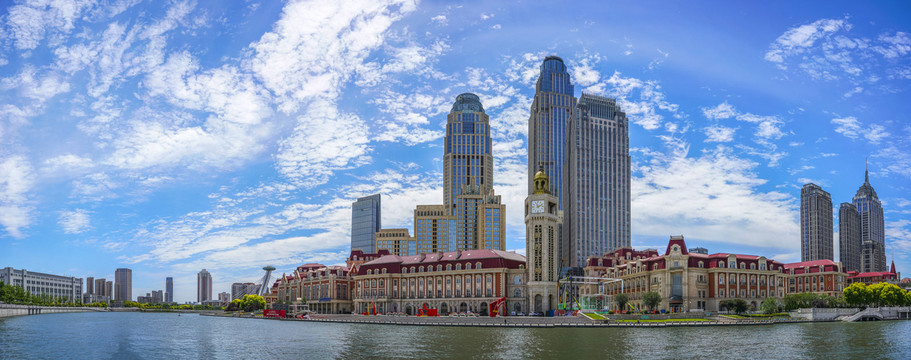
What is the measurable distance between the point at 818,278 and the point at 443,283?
89148 millimetres

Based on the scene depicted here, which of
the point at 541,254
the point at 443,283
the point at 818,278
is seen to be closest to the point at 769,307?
the point at 541,254

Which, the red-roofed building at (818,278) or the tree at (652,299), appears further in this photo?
the red-roofed building at (818,278)

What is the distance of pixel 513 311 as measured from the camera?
158 meters

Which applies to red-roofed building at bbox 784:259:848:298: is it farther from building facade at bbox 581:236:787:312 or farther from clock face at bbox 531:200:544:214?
clock face at bbox 531:200:544:214

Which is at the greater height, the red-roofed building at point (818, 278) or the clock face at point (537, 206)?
the clock face at point (537, 206)

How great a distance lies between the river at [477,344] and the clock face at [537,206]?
52934 millimetres

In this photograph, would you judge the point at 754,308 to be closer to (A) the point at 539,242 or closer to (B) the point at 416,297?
(A) the point at 539,242

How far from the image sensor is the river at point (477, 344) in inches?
2714

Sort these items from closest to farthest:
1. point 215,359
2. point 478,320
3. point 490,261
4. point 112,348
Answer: point 215,359, point 112,348, point 478,320, point 490,261

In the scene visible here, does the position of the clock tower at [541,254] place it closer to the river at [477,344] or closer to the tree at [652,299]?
the tree at [652,299]

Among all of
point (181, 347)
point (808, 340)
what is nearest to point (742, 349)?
point (808, 340)

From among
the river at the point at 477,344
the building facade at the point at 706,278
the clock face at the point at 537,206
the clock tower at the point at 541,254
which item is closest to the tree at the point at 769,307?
the building facade at the point at 706,278

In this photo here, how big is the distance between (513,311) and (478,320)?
102ft

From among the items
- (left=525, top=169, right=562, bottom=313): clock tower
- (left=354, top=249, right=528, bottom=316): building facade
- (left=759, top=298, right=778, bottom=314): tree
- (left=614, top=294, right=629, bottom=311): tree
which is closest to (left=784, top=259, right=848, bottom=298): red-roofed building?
(left=759, top=298, right=778, bottom=314): tree
